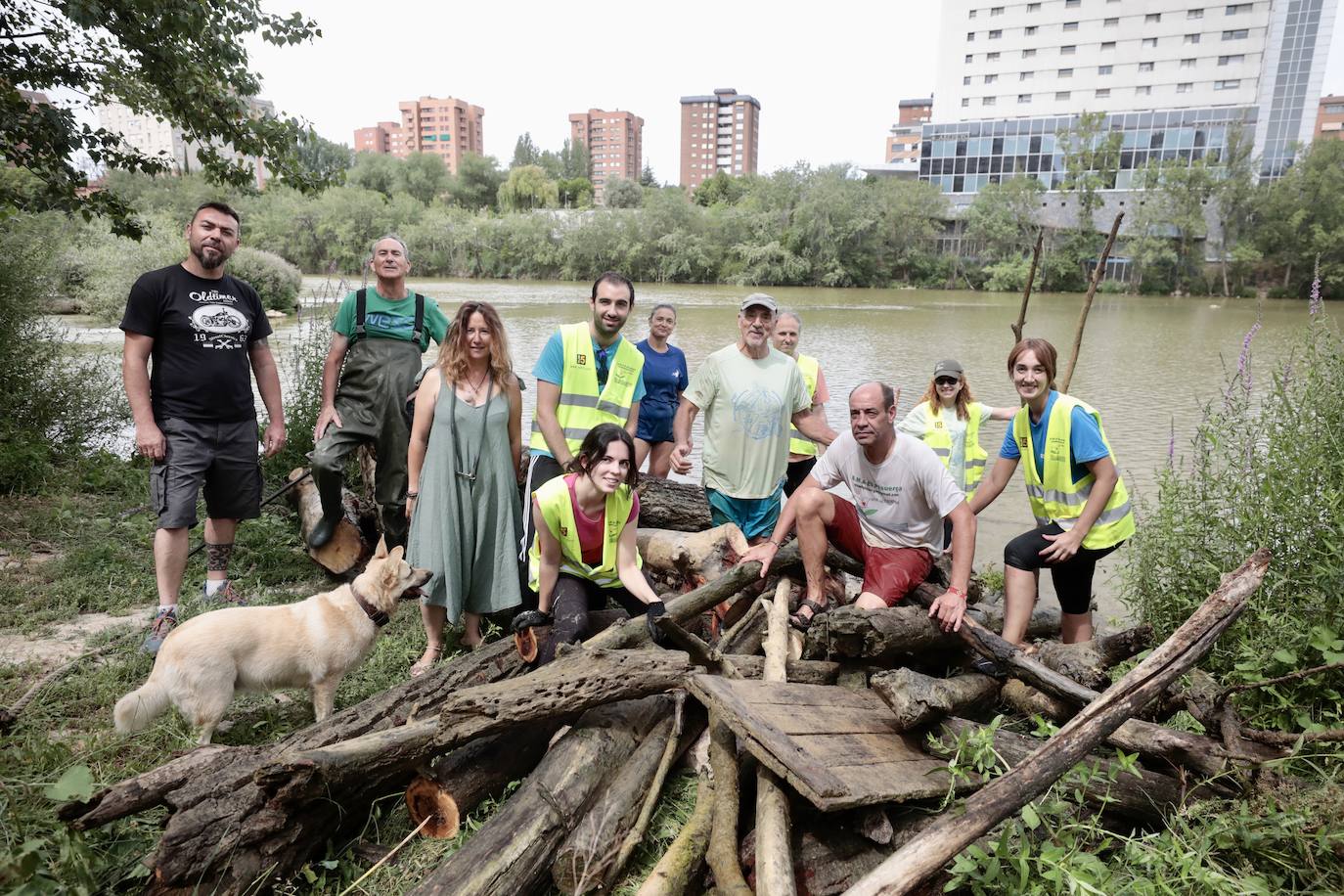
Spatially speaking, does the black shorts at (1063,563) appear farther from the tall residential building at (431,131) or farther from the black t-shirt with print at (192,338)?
the tall residential building at (431,131)

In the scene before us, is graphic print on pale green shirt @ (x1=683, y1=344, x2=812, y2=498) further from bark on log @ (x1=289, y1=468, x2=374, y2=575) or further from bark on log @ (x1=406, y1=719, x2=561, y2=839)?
bark on log @ (x1=289, y1=468, x2=374, y2=575)

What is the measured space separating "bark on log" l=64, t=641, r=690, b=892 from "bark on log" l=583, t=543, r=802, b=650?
0.38 meters

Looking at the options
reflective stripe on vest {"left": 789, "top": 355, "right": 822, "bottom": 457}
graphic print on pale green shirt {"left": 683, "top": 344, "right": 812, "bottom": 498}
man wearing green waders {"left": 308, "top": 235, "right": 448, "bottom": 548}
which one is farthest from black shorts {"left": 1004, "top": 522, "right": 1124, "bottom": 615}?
man wearing green waders {"left": 308, "top": 235, "right": 448, "bottom": 548}

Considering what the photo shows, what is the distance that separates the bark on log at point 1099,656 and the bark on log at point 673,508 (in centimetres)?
262

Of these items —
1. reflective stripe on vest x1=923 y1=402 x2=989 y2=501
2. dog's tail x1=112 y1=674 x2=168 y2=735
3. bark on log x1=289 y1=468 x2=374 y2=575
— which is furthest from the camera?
bark on log x1=289 y1=468 x2=374 y2=575

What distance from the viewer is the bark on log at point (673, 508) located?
5.94 m

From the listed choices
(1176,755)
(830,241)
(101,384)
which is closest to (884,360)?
(101,384)

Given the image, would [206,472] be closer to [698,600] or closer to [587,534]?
[587,534]

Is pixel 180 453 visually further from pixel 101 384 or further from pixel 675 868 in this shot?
pixel 101 384

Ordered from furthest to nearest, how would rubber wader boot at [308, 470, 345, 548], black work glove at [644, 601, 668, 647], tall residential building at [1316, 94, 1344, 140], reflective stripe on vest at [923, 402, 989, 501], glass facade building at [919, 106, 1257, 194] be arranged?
tall residential building at [1316, 94, 1344, 140] < glass facade building at [919, 106, 1257, 194] < reflective stripe on vest at [923, 402, 989, 501] < rubber wader boot at [308, 470, 345, 548] < black work glove at [644, 601, 668, 647]

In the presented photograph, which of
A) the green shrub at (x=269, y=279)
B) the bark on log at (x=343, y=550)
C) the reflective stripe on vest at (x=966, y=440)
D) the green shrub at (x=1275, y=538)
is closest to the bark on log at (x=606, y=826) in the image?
the green shrub at (x=1275, y=538)

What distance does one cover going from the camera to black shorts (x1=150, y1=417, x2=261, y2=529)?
15.5ft

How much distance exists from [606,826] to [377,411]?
3523 millimetres

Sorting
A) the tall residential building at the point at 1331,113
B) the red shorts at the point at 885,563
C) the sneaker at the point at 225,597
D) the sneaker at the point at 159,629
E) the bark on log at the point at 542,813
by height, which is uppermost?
the tall residential building at the point at 1331,113
